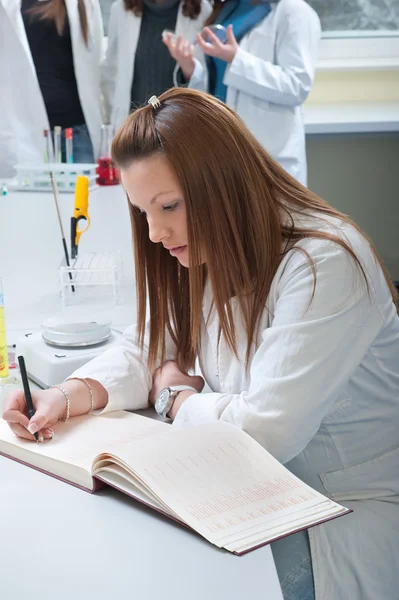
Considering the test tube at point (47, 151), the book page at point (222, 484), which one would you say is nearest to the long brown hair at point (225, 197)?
the book page at point (222, 484)

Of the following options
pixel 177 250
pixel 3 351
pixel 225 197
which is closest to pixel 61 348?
pixel 3 351

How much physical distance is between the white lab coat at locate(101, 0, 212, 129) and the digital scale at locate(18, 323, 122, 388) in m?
1.92

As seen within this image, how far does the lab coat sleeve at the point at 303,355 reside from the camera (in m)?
0.95

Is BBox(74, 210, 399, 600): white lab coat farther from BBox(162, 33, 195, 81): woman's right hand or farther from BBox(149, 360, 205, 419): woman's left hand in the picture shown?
BBox(162, 33, 195, 81): woman's right hand

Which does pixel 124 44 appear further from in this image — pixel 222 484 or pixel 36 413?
pixel 222 484

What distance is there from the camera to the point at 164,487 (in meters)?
0.82

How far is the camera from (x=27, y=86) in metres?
3.20

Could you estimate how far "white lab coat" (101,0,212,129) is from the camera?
3.13 meters

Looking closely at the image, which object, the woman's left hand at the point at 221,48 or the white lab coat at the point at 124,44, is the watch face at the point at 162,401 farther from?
the white lab coat at the point at 124,44

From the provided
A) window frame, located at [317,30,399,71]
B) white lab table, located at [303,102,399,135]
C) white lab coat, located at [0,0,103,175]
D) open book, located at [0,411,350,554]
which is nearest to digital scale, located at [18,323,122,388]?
open book, located at [0,411,350,554]

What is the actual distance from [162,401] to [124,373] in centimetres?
9

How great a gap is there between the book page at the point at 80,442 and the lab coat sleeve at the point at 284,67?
78.2 inches

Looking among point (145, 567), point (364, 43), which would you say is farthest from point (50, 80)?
point (145, 567)

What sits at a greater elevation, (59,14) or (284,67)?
(59,14)
